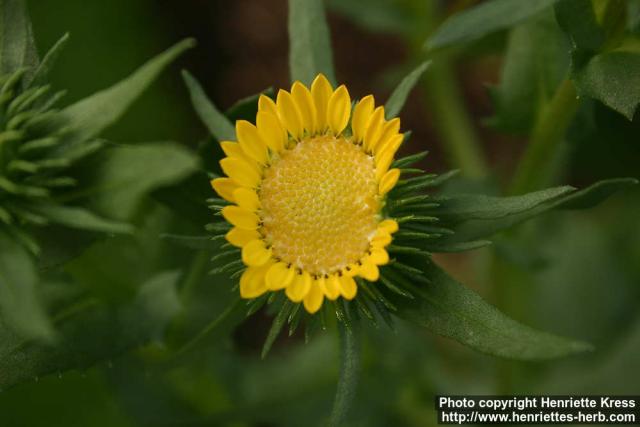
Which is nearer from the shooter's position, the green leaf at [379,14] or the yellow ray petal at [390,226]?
the yellow ray petal at [390,226]

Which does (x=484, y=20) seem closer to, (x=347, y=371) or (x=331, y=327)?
(x=347, y=371)

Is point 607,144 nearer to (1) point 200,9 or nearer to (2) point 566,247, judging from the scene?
(2) point 566,247

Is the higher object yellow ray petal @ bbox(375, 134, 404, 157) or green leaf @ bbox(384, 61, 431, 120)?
green leaf @ bbox(384, 61, 431, 120)

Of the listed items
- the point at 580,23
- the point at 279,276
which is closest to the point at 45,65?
the point at 279,276

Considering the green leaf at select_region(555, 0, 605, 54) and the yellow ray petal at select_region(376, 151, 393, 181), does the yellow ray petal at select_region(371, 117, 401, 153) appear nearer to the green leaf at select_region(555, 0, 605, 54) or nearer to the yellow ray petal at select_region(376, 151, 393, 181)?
the yellow ray petal at select_region(376, 151, 393, 181)

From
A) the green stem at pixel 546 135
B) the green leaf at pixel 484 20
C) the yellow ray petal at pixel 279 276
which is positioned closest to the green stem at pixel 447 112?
the green stem at pixel 546 135

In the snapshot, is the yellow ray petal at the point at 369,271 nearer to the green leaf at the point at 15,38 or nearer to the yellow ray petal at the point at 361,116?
the yellow ray petal at the point at 361,116

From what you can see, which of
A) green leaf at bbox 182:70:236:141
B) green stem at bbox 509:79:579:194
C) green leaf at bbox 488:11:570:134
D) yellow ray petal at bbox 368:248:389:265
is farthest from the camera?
green leaf at bbox 488:11:570:134

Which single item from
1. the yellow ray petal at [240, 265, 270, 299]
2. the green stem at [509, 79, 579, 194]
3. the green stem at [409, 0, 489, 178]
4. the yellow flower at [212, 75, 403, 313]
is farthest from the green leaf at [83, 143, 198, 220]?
the green stem at [409, 0, 489, 178]
